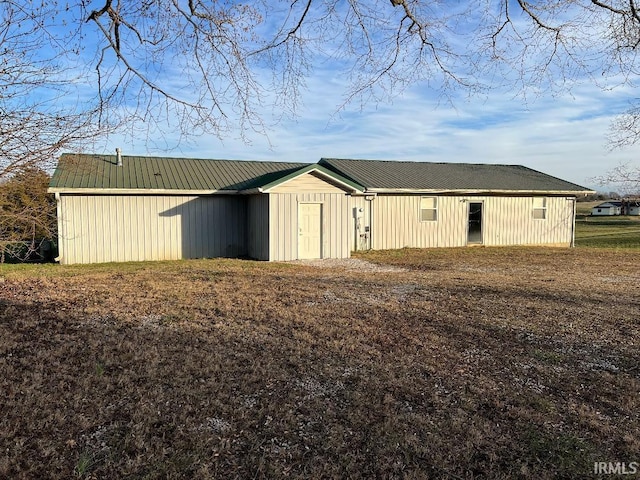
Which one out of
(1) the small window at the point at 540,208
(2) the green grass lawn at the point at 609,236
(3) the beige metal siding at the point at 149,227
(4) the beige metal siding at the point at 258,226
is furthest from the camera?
(2) the green grass lawn at the point at 609,236

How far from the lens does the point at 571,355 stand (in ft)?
16.0

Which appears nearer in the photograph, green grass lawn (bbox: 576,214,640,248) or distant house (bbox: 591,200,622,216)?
green grass lawn (bbox: 576,214,640,248)

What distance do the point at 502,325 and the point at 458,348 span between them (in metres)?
1.25

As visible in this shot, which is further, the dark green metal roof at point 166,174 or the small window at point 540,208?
the small window at point 540,208

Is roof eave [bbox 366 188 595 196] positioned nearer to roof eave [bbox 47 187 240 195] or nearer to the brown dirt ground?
roof eave [bbox 47 187 240 195]

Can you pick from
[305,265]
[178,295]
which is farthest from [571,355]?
[305,265]

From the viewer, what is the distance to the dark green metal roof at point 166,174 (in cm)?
1304

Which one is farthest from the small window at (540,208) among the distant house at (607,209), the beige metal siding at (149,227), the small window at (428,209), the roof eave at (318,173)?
the distant house at (607,209)

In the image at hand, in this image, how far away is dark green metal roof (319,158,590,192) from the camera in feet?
56.0

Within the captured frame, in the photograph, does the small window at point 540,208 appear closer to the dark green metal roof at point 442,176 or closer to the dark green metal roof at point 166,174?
the dark green metal roof at point 442,176

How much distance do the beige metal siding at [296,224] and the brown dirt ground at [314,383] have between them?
5106mm

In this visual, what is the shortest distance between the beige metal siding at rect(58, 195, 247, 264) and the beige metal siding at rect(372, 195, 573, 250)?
521 cm
